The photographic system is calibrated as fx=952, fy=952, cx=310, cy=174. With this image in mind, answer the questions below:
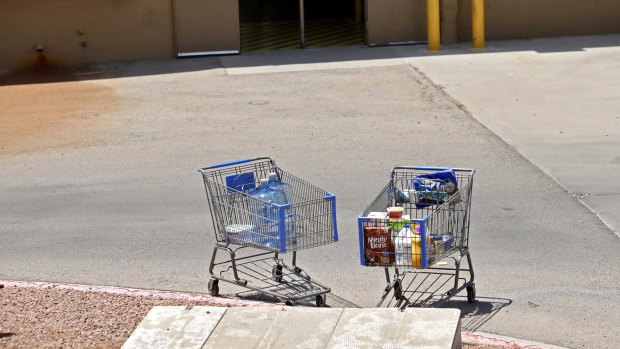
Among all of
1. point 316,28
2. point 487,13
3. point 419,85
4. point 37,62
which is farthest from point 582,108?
point 37,62

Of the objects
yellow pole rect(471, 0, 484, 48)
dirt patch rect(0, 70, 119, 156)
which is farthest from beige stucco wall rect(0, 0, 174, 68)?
yellow pole rect(471, 0, 484, 48)

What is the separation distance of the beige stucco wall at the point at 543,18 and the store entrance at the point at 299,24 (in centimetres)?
298

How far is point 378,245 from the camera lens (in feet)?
25.9

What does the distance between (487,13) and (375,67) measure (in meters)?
3.83

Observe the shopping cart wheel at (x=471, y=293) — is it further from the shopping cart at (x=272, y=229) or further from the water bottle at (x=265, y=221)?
the water bottle at (x=265, y=221)

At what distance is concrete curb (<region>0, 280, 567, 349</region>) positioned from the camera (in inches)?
296

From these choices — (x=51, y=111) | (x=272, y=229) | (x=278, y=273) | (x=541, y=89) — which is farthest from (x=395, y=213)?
(x=51, y=111)

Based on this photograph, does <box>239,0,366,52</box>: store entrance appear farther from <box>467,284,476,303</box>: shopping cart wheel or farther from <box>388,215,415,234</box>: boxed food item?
<box>388,215,415,234</box>: boxed food item

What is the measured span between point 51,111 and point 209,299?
9.83m

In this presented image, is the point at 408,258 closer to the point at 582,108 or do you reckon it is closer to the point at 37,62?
the point at 582,108

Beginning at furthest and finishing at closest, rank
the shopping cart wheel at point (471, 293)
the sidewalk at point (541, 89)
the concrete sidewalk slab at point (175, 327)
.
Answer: the sidewalk at point (541, 89) → the shopping cart wheel at point (471, 293) → the concrete sidewalk slab at point (175, 327)

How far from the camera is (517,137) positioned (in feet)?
47.0

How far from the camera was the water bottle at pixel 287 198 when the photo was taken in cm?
838

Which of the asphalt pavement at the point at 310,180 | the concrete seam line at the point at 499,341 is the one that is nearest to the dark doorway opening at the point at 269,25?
the asphalt pavement at the point at 310,180
